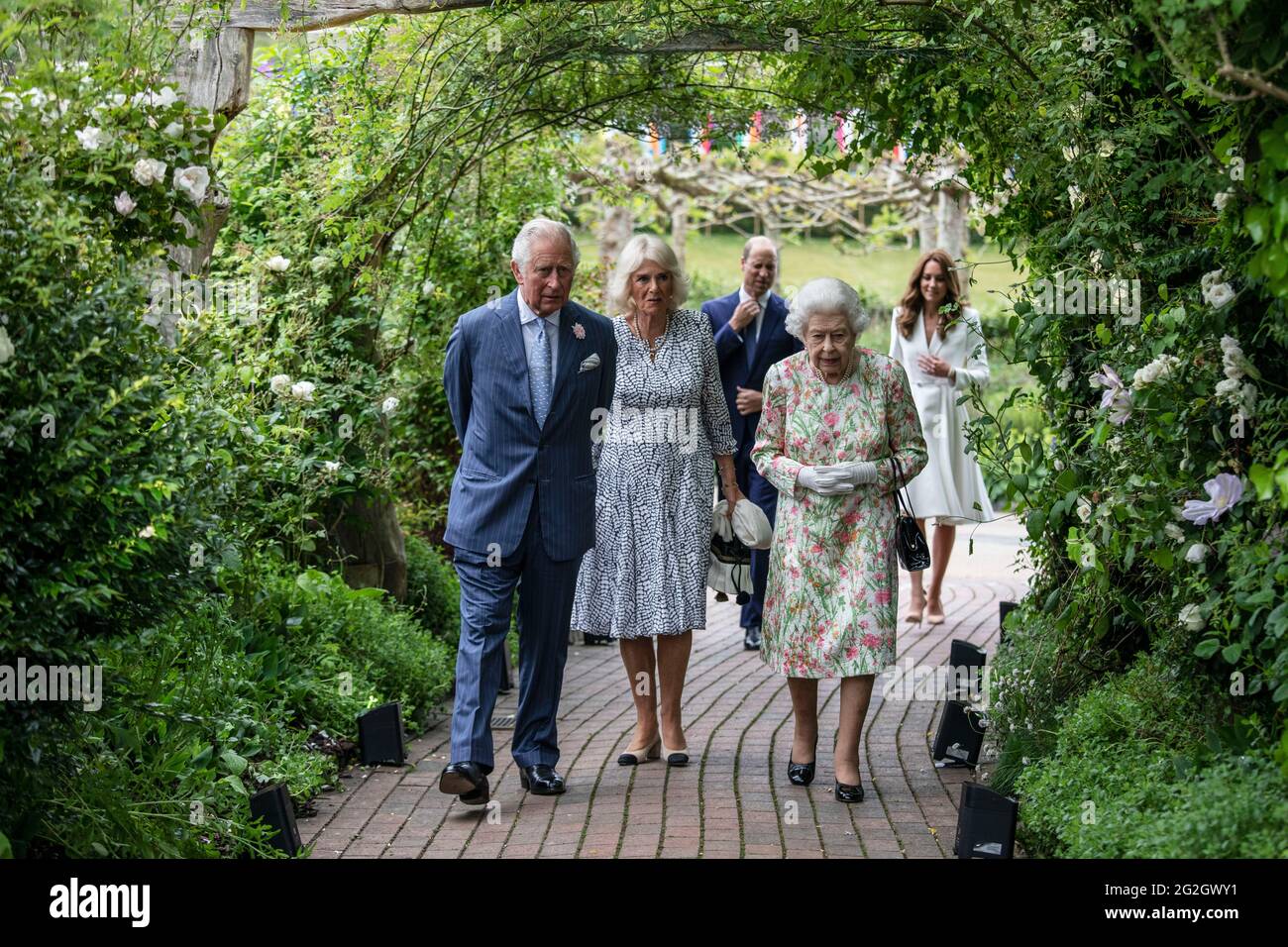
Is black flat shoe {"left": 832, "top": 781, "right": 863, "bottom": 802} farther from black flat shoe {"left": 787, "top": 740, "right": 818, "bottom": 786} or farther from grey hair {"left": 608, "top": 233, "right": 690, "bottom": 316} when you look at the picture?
grey hair {"left": 608, "top": 233, "right": 690, "bottom": 316}

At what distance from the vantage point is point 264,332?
7.65 meters

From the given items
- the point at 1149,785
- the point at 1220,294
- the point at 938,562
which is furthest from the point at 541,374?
the point at 938,562

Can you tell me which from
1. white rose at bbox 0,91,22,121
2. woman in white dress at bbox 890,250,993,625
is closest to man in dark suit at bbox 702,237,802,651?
woman in white dress at bbox 890,250,993,625

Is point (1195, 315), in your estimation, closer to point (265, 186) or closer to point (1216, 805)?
point (1216, 805)

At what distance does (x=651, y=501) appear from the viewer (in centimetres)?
630

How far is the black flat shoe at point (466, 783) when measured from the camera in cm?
548

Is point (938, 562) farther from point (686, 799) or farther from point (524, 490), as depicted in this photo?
point (524, 490)

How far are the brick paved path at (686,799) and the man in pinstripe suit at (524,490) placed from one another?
0.24m

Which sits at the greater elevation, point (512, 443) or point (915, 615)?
point (512, 443)

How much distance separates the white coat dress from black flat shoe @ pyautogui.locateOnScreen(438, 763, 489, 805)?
14.7ft

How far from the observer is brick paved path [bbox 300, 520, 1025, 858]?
514 cm

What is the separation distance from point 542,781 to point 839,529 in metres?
1.47
